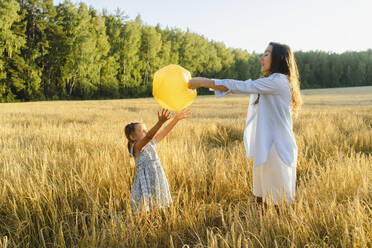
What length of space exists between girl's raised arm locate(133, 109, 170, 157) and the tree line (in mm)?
35136

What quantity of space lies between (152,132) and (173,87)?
41 cm

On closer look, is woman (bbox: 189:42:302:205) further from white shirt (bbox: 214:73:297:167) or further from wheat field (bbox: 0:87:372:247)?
wheat field (bbox: 0:87:372:247)

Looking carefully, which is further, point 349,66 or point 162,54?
point 349,66

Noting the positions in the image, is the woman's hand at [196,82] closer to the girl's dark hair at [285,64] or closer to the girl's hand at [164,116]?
the girl's hand at [164,116]

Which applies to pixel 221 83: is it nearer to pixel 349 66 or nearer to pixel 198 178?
pixel 198 178

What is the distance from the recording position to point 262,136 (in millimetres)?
2342

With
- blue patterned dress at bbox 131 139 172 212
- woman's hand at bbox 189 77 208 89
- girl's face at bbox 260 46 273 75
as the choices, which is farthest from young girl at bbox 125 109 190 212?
girl's face at bbox 260 46 273 75

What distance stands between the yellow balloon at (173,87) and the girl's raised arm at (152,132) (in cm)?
10

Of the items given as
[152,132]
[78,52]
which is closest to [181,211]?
[152,132]

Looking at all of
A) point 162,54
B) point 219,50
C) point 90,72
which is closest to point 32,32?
point 90,72

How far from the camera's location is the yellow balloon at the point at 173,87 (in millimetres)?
2297

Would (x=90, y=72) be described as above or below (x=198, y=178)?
above

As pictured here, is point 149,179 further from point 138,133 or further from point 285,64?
point 285,64

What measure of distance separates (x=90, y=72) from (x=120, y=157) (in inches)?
1453
